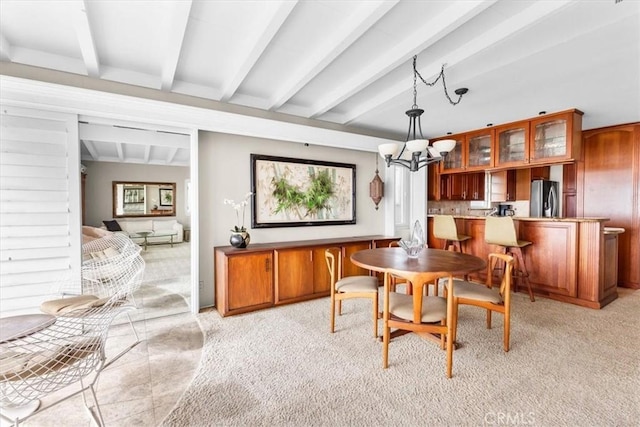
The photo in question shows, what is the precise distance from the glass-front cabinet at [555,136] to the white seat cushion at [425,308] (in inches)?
109

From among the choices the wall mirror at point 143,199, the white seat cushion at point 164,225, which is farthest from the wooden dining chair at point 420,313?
the wall mirror at point 143,199

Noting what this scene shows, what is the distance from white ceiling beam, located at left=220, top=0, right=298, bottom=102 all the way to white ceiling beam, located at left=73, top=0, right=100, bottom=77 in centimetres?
107

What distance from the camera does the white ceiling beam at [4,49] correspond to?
7.61 ft

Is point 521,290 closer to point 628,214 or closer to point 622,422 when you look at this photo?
point 628,214

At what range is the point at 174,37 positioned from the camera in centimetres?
218

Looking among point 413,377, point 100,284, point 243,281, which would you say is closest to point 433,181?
point 243,281

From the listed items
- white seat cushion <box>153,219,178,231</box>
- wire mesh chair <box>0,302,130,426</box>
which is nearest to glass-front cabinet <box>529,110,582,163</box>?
wire mesh chair <box>0,302,130,426</box>

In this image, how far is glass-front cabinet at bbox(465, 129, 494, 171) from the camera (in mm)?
4477

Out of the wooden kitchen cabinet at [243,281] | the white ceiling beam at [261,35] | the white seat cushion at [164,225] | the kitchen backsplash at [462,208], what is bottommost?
the wooden kitchen cabinet at [243,281]

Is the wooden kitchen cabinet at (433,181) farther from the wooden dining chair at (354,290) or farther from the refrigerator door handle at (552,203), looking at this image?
the wooden dining chair at (354,290)

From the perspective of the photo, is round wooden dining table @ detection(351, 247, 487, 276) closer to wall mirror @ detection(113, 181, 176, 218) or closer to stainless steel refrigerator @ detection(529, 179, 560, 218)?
stainless steel refrigerator @ detection(529, 179, 560, 218)

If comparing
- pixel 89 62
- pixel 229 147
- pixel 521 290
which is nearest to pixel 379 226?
pixel 521 290

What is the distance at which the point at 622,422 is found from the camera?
1.65m

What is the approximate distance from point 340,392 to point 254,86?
10.3 ft
